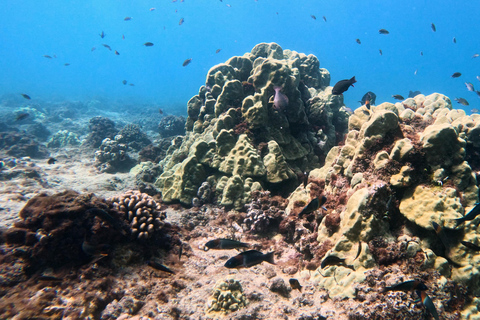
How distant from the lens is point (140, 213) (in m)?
5.14

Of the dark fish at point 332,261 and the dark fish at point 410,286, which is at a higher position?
the dark fish at point 410,286

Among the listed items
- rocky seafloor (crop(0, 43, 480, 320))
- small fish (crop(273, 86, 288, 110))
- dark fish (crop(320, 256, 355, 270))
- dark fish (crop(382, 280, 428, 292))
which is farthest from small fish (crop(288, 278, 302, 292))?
small fish (crop(273, 86, 288, 110))

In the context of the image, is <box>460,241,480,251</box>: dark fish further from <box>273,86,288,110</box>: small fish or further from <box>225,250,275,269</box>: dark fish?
<box>273,86,288,110</box>: small fish

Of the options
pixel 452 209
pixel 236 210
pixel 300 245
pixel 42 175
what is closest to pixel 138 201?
pixel 236 210

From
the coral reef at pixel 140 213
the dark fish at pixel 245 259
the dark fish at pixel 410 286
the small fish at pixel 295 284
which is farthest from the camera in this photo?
the coral reef at pixel 140 213

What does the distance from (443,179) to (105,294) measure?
259 inches

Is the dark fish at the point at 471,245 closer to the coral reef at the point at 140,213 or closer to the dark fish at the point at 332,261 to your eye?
the dark fish at the point at 332,261

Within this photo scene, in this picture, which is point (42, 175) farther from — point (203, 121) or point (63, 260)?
point (63, 260)

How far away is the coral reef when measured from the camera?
197 inches

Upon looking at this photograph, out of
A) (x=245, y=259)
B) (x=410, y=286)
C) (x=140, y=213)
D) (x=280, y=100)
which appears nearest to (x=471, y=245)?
(x=410, y=286)

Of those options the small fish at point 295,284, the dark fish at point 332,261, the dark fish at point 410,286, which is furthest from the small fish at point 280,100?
the dark fish at point 410,286

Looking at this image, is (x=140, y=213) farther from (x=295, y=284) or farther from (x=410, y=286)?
(x=410, y=286)

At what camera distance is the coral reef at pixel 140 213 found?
5.00m

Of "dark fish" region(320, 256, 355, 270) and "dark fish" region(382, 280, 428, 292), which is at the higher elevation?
"dark fish" region(382, 280, 428, 292)
